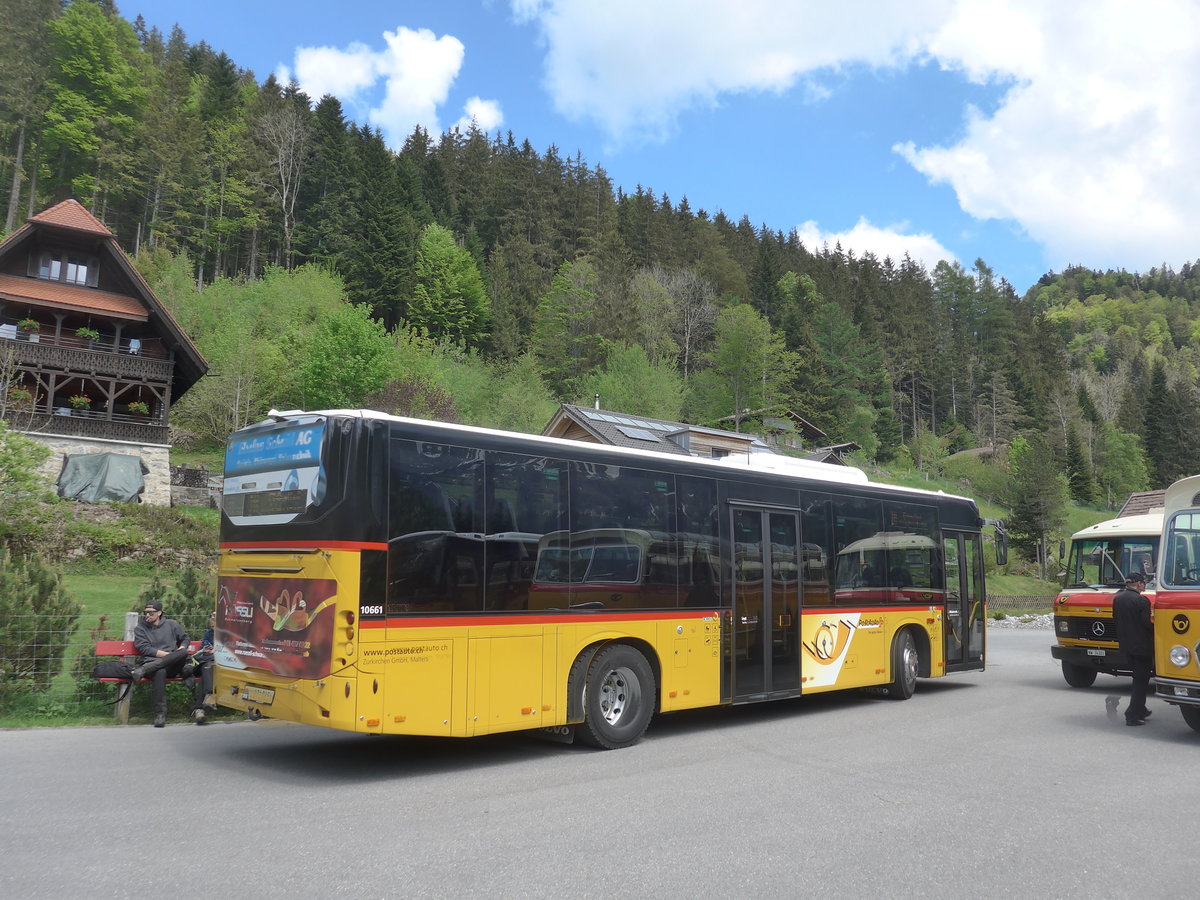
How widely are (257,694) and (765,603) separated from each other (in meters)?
6.26

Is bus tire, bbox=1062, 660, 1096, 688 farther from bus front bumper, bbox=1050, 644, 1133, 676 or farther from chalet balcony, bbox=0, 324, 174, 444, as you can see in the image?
chalet balcony, bbox=0, 324, 174, 444

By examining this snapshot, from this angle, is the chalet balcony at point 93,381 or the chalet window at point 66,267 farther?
the chalet window at point 66,267

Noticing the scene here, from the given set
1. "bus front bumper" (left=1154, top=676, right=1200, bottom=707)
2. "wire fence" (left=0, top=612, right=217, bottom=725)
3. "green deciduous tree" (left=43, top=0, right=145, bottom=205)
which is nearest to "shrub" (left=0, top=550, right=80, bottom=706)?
"wire fence" (left=0, top=612, right=217, bottom=725)

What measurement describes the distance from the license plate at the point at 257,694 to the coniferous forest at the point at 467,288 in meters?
35.5

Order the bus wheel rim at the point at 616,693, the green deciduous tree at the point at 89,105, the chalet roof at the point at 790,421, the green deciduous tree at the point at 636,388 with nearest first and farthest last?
the bus wheel rim at the point at 616,693, the green deciduous tree at the point at 636,388, the green deciduous tree at the point at 89,105, the chalet roof at the point at 790,421

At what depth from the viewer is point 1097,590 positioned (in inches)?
583

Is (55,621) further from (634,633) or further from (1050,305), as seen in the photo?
(1050,305)

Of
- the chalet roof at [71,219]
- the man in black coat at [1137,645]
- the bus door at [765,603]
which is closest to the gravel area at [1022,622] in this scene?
the man in black coat at [1137,645]

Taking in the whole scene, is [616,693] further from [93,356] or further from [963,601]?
[93,356]

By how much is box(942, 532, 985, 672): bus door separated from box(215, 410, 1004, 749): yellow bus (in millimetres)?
3615

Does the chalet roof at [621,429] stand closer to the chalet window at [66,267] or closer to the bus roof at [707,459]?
the chalet window at [66,267]

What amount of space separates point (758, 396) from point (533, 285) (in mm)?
23791

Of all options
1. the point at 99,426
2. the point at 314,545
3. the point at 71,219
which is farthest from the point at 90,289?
the point at 314,545

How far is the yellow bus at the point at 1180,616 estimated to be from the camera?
398 inches
